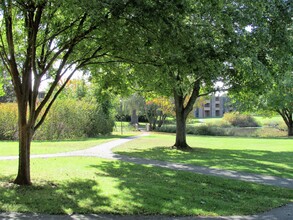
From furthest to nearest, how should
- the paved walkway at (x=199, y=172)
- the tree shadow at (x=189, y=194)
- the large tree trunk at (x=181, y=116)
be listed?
the large tree trunk at (x=181, y=116)
the tree shadow at (x=189, y=194)
the paved walkway at (x=199, y=172)

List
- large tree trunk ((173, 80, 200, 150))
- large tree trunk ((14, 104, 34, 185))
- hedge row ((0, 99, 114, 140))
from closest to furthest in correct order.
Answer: large tree trunk ((14, 104, 34, 185)), large tree trunk ((173, 80, 200, 150)), hedge row ((0, 99, 114, 140))

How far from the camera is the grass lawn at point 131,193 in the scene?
21.0ft

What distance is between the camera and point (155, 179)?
9.48 metres

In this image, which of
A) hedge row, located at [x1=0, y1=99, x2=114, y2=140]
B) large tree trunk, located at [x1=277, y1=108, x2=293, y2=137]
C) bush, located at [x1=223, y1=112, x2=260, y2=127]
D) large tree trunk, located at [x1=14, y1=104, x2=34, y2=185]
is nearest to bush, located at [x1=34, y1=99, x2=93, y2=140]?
hedge row, located at [x1=0, y1=99, x2=114, y2=140]

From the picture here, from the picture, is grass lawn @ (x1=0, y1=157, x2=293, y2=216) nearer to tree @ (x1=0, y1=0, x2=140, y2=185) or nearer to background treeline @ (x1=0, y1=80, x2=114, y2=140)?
tree @ (x1=0, y1=0, x2=140, y2=185)

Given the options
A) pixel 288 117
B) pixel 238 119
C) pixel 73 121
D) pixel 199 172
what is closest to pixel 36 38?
pixel 199 172

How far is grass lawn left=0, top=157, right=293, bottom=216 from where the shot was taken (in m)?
6.40

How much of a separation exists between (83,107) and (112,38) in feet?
63.1

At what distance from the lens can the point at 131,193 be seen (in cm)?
755

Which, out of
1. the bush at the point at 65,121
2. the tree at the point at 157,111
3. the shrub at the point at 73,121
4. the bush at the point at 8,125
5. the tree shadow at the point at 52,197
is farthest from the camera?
the tree at the point at 157,111

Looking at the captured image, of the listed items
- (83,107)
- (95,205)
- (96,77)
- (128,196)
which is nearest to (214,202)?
(128,196)

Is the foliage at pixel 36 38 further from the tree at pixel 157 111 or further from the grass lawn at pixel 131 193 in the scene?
the tree at pixel 157 111

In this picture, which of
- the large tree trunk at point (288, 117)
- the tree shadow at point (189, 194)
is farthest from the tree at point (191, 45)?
the large tree trunk at point (288, 117)

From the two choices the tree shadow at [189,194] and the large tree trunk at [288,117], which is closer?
the tree shadow at [189,194]
